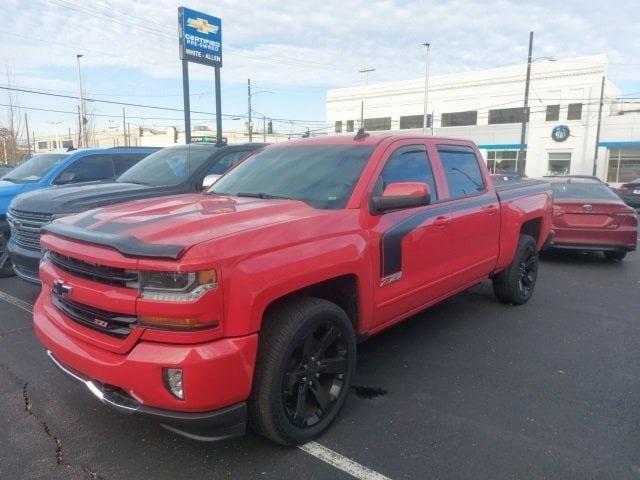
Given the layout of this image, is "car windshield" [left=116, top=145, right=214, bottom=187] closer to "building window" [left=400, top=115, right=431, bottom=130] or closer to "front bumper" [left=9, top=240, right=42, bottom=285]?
"front bumper" [left=9, top=240, right=42, bottom=285]

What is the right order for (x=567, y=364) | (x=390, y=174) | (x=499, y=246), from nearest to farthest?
(x=390, y=174)
(x=567, y=364)
(x=499, y=246)

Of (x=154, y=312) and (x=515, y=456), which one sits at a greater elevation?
(x=154, y=312)

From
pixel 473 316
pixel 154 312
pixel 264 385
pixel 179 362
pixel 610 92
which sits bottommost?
pixel 473 316

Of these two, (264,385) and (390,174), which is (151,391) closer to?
(264,385)

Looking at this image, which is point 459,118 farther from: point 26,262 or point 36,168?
point 26,262

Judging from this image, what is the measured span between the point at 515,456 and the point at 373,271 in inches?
54.6

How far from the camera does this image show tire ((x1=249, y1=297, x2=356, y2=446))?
2750 millimetres

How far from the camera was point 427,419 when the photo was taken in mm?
3361

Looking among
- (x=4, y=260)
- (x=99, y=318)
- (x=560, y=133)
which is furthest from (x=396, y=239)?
(x=560, y=133)

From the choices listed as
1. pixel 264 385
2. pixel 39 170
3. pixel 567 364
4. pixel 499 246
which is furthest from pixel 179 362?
pixel 39 170

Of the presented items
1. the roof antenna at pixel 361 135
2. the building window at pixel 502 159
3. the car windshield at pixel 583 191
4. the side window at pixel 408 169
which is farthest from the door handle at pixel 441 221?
the building window at pixel 502 159

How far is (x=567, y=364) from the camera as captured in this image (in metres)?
4.28

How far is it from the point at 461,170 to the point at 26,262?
15.4 ft

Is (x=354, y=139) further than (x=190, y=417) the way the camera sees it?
Yes
